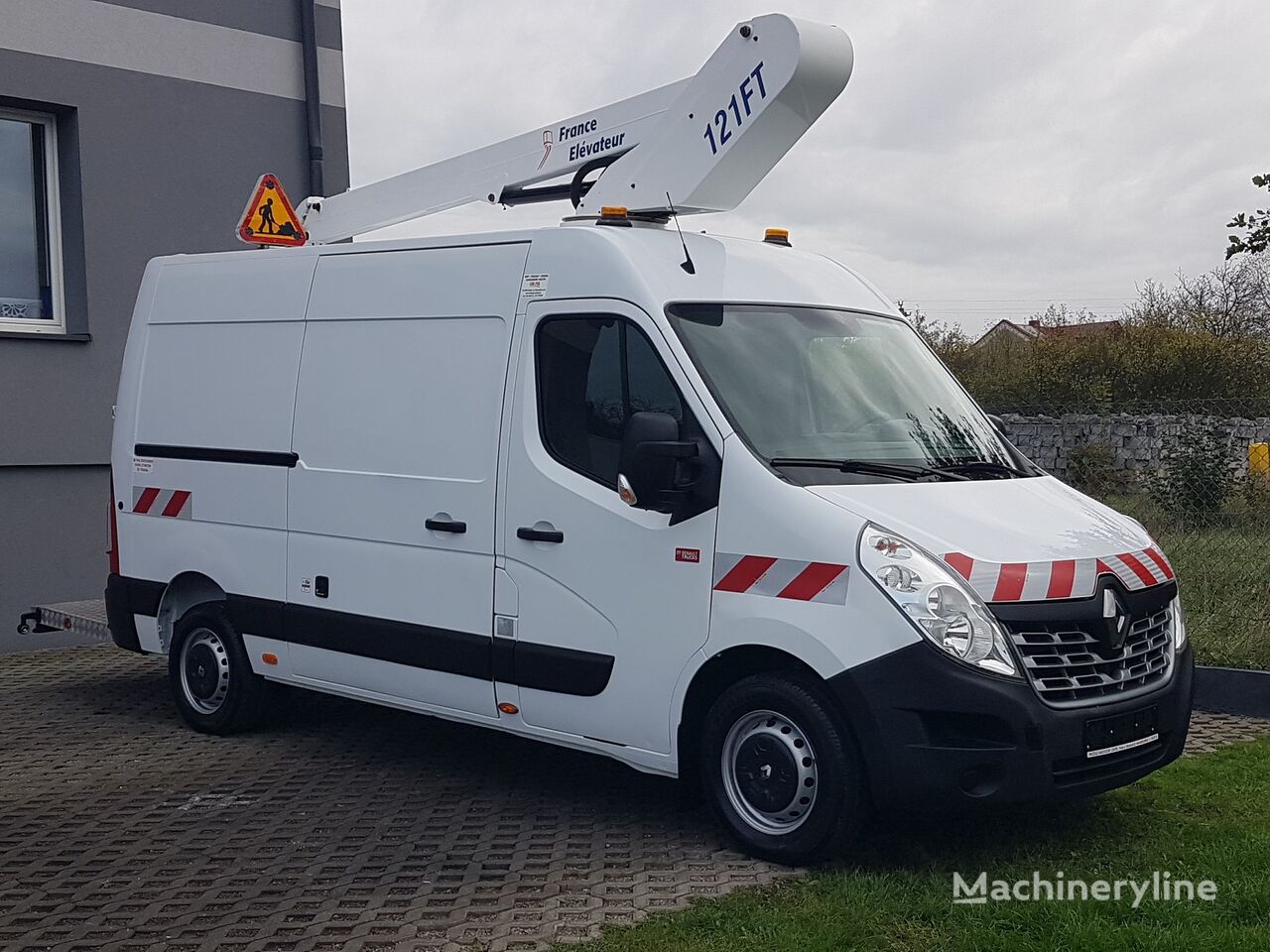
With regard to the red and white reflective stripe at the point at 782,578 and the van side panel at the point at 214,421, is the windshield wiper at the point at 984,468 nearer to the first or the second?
the red and white reflective stripe at the point at 782,578

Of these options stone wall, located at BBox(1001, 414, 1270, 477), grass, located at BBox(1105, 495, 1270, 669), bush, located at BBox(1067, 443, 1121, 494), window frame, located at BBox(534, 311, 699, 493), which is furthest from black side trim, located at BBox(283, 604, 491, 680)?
bush, located at BBox(1067, 443, 1121, 494)

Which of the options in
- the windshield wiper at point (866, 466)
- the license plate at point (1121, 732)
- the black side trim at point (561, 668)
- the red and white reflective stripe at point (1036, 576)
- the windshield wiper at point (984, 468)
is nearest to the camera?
the red and white reflective stripe at point (1036, 576)

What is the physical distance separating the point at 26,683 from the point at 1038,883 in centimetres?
707

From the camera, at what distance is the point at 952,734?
5.16m

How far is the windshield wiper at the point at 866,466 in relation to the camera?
566 centimetres

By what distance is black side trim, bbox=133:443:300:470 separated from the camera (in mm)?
7402

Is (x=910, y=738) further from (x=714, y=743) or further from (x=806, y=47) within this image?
(x=806, y=47)

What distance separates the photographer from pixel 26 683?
9.70 m

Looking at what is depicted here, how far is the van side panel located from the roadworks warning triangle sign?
2.77ft

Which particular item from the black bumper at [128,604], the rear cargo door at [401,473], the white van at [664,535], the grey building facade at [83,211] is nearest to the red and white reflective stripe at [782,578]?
the white van at [664,535]

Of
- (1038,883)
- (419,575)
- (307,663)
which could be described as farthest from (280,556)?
(1038,883)

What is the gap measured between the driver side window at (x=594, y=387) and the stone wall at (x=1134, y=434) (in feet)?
24.1

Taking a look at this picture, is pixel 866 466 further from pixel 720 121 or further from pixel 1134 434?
pixel 1134 434

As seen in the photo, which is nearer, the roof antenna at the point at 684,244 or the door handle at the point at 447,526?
the roof antenna at the point at 684,244
